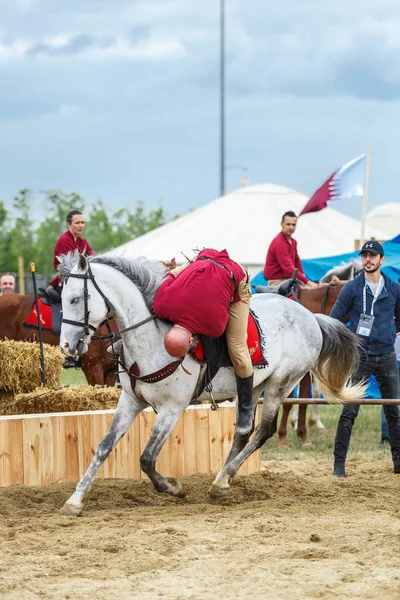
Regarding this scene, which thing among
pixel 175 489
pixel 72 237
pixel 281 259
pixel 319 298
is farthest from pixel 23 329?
pixel 175 489

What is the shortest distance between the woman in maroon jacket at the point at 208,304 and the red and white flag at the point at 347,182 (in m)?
9.14

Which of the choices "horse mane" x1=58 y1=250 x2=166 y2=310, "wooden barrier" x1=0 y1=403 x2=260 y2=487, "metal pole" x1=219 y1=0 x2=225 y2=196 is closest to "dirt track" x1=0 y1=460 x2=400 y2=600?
"wooden barrier" x1=0 y1=403 x2=260 y2=487

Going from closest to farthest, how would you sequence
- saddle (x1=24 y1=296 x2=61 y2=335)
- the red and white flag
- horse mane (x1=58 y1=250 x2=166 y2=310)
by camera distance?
horse mane (x1=58 y1=250 x2=166 y2=310), saddle (x1=24 y1=296 x2=61 y2=335), the red and white flag

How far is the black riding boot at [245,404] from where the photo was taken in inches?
281

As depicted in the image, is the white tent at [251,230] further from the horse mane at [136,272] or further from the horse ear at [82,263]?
the horse ear at [82,263]

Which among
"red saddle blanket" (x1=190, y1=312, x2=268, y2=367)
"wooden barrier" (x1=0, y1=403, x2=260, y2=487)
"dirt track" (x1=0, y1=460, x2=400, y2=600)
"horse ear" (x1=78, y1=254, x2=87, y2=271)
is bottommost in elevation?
"dirt track" (x1=0, y1=460, x2=400, y2=600)

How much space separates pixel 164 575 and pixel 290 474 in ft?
12.0

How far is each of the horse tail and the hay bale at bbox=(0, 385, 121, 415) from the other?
6.59 ft

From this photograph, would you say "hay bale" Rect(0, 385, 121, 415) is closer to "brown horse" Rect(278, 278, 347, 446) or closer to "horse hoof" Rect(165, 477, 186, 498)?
"horse hoof" Rect(165, 477, 186, 498)

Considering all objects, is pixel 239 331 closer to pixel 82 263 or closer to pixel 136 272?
pixel 136 272

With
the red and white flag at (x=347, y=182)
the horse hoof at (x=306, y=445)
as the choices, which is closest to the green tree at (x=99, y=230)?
the red and white flag at (x=347, y=182)

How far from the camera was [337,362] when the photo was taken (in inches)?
318

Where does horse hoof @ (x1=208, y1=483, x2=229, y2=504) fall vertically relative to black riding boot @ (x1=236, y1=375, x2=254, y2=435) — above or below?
below

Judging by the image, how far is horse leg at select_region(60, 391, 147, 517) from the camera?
21.3 feet
